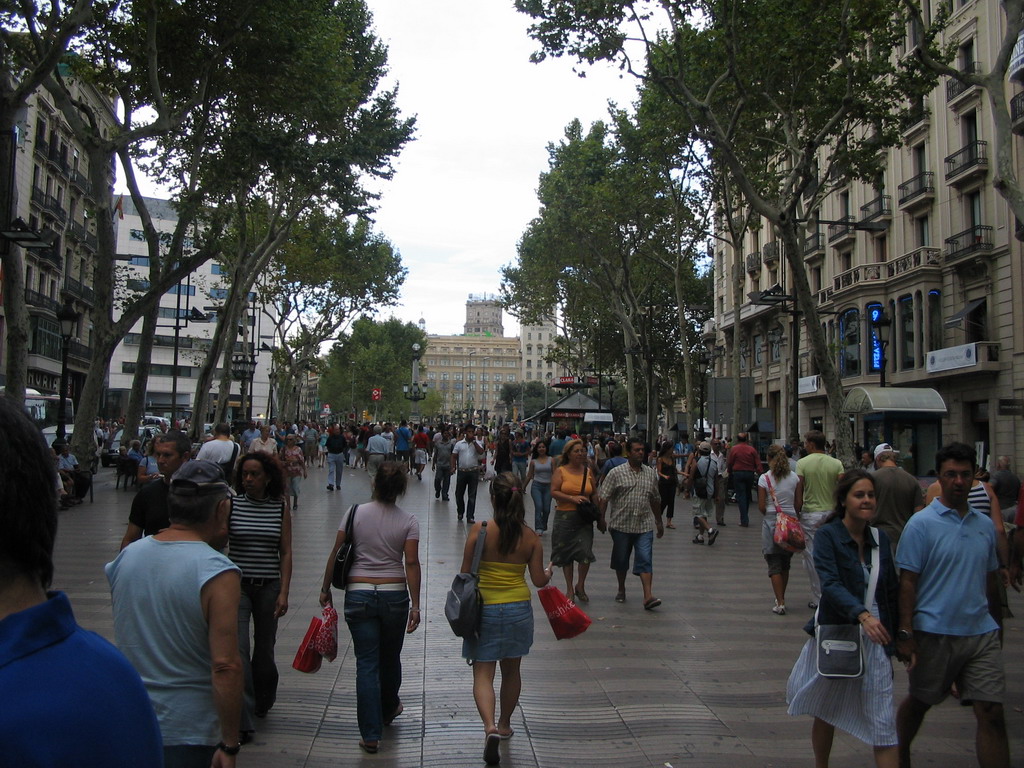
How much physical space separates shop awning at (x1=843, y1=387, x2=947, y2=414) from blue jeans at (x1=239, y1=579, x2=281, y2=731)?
20998mm

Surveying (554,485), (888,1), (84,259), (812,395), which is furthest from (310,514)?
(84,259)

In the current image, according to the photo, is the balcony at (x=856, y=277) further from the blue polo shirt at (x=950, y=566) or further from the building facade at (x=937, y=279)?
the blue polo shirt at (x=950, y=566)

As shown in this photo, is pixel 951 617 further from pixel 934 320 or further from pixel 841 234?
pixel 841 234

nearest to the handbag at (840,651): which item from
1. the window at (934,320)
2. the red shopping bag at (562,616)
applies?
the red shopping bag at (562,616)

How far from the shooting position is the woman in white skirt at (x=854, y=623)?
401cm

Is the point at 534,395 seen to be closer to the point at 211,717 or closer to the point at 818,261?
the point at 818,261

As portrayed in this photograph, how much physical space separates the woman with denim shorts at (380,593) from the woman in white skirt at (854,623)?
2111 mm

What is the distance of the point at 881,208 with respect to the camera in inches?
1407

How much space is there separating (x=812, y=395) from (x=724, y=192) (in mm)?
19960

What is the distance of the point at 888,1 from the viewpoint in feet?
52.2

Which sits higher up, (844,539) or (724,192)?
(724,192)

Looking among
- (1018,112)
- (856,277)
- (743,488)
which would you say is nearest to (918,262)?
(856,277)

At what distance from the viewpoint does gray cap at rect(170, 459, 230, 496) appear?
3.26m

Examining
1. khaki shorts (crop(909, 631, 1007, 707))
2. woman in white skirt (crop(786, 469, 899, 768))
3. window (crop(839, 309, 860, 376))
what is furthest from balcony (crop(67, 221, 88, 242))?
khaki shorts (crop(909, 631, 1007, 707))
